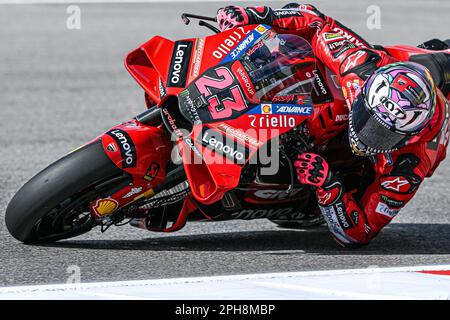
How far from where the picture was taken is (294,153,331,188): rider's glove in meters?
6.04

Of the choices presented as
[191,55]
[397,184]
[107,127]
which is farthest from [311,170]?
[107,127]

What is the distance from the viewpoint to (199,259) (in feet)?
19.7

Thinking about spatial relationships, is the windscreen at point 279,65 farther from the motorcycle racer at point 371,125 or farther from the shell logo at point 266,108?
the motorcycle racer at point 371,125

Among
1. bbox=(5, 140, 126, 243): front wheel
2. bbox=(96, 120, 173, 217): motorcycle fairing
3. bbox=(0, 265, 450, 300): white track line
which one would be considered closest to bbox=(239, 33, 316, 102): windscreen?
bbox=(96, 120, 173, 217): motorcycle fairing

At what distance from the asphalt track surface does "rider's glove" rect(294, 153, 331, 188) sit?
0.46 metres

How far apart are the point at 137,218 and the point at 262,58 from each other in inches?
48.7

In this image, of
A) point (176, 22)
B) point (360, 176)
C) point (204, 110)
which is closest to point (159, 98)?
point (204, 110)

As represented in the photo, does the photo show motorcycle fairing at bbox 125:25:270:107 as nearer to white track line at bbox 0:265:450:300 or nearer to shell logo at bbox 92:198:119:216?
shell logo at bbox 92:198:119:216

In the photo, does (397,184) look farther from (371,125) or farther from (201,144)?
(201,144)

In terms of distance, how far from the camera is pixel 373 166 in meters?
6.50

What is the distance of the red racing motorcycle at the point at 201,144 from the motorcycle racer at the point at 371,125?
17 cm

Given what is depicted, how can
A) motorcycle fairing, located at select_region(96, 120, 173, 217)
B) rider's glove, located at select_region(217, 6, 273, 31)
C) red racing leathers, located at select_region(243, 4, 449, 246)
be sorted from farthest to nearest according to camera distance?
rider's glove, located at select_region(217, 6, 273, 31), red racing leathers, located at select_region(243, 4, 449, 246), motorcycle fairing, located at select_region(96, 120, 173, 217)

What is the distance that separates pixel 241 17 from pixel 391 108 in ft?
3.75

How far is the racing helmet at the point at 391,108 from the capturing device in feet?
19.1
